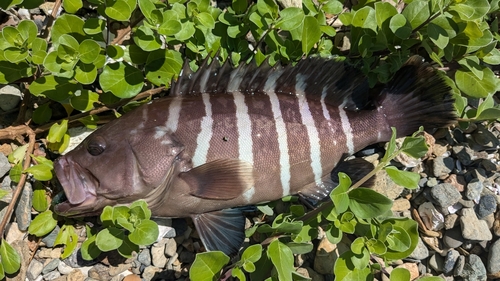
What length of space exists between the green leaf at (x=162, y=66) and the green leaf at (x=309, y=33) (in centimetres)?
68

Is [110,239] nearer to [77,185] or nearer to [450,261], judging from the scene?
[77,185]

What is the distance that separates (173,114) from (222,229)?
66 centimetres

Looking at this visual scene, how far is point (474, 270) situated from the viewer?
259 centimetres

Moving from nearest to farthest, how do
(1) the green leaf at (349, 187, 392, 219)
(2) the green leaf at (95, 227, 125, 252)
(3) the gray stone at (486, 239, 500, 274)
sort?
(1) the green leaf at (349, 187, 392, 219) < (2) the green leaf at (95, 227, 125, 252) < (3) the gray stone at (486, 239, 500, 274)

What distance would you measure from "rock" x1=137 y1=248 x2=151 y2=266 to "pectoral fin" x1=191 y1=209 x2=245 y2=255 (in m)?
0.39

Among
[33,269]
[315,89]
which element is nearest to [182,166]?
[315,89]

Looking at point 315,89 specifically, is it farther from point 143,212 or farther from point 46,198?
point 46,198

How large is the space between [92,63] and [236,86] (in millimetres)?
738

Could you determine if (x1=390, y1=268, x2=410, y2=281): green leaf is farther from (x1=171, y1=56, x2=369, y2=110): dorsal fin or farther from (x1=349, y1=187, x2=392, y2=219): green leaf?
(x1=171, y1=56, x2=369, y2=110): dorsal fin

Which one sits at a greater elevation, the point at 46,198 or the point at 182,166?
the point at 182,166

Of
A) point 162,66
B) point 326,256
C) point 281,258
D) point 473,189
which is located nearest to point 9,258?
point 162,66

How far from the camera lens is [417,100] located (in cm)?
261

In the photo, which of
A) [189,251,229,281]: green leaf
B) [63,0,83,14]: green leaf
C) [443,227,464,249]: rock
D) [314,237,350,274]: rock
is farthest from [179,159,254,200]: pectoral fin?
[443,227,464,249]: rock

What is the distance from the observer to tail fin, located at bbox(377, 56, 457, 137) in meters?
2.55
